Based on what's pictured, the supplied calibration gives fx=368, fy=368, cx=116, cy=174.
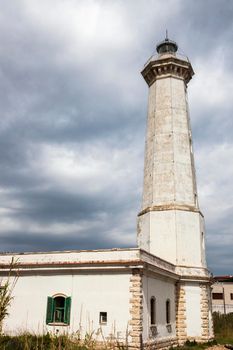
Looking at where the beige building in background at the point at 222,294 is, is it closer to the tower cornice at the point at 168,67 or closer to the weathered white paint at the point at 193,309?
the weathered white paint at the point at 193,309

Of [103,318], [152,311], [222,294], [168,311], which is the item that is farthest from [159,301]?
[222,294]

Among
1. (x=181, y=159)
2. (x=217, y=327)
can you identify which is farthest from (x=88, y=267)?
(x=217, y=327)

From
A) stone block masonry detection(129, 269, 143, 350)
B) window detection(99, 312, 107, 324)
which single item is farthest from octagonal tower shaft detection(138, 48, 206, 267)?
window detection(99, 312, 107, 324)

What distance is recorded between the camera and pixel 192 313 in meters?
21.0

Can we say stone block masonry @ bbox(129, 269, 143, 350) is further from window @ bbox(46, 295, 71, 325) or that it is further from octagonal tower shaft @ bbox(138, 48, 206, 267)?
octagonal tower shaft @ bbox(138, 48, 206, 267)

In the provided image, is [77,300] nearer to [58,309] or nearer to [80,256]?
[58,309]

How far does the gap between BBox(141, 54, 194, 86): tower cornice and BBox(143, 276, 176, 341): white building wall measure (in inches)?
567

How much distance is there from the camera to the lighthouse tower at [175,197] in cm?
2128

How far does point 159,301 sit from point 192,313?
3658 mm

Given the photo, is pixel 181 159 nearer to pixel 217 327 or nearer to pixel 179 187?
pixel 179 187

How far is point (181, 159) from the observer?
24.2 m

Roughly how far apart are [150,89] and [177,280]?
45.5 ft

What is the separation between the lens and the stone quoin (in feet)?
53.6

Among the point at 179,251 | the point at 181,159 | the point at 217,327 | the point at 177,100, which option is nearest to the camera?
the point at 179,251
